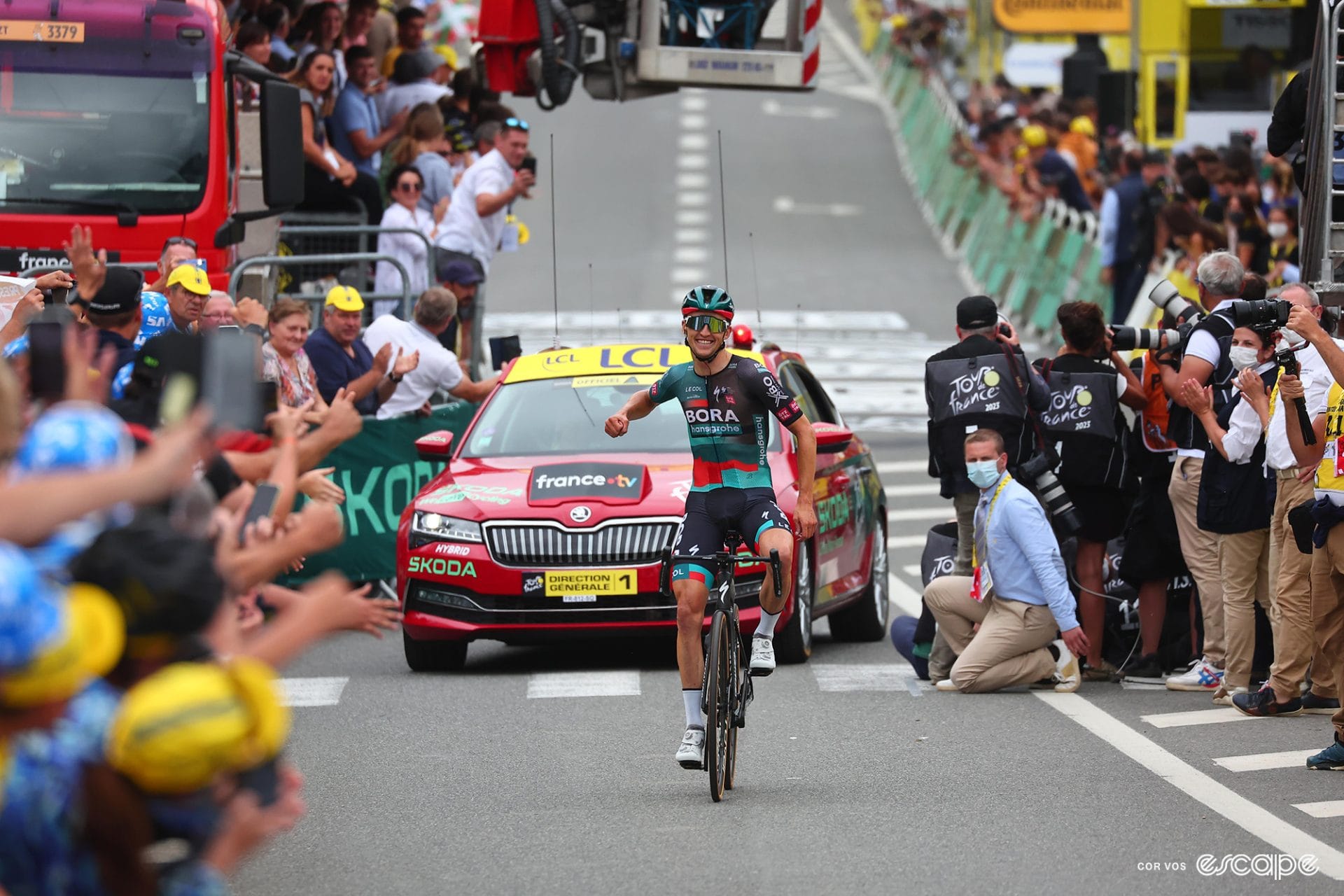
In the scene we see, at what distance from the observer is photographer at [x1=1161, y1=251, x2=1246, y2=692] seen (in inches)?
467

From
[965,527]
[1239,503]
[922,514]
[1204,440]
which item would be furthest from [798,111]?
[1239,503]

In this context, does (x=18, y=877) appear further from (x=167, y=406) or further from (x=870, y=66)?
(x=870, y=66)

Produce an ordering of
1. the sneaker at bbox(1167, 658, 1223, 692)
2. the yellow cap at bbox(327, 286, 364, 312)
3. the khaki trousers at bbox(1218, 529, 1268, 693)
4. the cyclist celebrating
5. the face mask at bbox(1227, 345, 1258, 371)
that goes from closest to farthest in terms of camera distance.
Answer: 1. the cyclist celebrating
2. the khaki trousers at bbox(1218, 529, 1268, 693)
3. the face mask at bbox(1227, 345, 1258, 371)
4. the sneaker at bbox(1167, 658, 1223, 692)
5. the yellow cap at bbox(327, 286, 364, 312)

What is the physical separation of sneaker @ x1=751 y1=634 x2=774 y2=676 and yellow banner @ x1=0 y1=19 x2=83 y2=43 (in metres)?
7.65

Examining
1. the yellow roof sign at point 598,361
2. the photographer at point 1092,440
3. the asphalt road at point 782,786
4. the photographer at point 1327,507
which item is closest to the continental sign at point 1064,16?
the asphalt road at point 782,786

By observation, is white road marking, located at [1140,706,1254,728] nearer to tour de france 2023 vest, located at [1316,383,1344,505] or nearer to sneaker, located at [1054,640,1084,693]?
sneaker, located at [1054,640,1084,693]

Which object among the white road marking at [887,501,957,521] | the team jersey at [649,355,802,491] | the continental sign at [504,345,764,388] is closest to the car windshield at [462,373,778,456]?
the continental sign at [504,345,764,388]

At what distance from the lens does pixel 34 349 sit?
5.12 metres

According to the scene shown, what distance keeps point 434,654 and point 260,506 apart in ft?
22.5

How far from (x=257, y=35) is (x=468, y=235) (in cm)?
235

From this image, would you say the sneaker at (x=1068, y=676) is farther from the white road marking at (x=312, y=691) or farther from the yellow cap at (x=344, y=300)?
the yellow cap at (x=344, y=300)

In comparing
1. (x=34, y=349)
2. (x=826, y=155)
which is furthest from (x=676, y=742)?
(x=826, y=155)

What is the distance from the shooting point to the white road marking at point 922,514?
1930 cm

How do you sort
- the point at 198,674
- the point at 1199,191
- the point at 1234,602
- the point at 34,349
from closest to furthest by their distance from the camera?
the point at 198,674 < the point at 34,349 < the point at 1234,602 < the point at 1199,191
